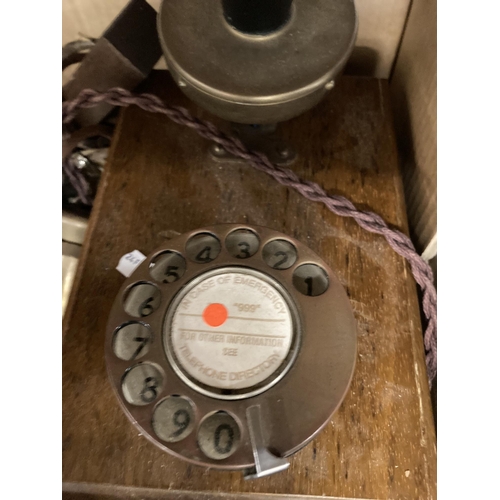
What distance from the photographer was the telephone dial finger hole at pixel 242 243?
0.61 metres

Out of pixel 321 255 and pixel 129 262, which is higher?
pixel 129 262

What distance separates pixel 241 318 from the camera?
0.54m

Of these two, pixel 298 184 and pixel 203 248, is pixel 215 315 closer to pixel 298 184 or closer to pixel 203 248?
pixel 203 248

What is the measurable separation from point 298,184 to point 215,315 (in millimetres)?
269

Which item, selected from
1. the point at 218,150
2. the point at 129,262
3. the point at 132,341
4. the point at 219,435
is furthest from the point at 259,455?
the point at 218,150

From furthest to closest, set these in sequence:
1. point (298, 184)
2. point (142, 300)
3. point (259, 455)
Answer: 1. point (298, 184)
2. point (142, 300)
3. point (259, 455)

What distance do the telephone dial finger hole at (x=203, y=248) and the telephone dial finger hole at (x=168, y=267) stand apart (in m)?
0.02

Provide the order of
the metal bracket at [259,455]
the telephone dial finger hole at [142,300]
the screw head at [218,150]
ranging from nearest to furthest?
the metal bracket at [259,455] → the telephone dial finger hole at [142,300] → the screw head at [218,150]

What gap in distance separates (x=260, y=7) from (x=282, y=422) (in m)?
0.45

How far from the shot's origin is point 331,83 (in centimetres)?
55

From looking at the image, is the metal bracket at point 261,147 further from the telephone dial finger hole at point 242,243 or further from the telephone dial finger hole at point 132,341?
the telephone dial finger hole at point 132,341

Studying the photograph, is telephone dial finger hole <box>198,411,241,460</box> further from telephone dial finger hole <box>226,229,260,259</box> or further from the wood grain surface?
telephone dial finger hole <box>226,229,260,259</box>

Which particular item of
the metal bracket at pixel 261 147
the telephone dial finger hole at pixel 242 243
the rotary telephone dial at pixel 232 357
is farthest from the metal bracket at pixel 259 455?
the metal bracket at pixel 261 147

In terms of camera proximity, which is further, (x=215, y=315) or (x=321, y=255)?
(x=321, y=255)
